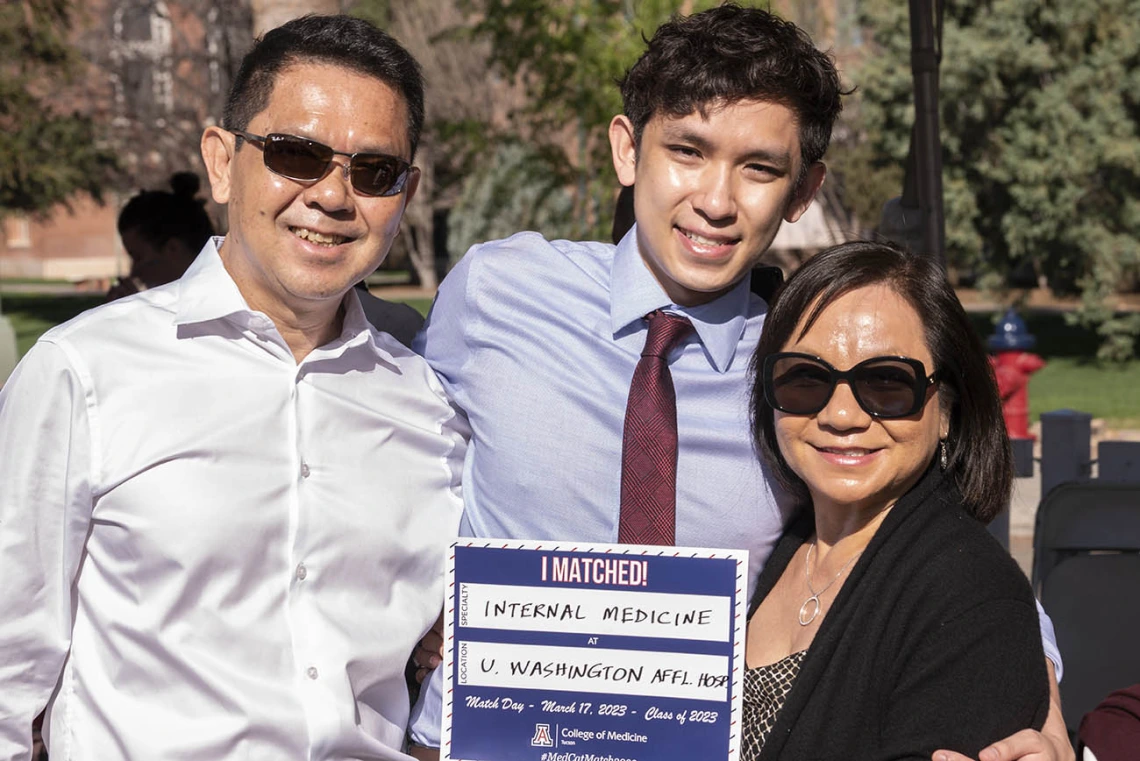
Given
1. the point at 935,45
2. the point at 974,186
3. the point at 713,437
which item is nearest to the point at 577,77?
the point at 935,45

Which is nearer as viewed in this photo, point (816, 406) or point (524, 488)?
point (816, 406)

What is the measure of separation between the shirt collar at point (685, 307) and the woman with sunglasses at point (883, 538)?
0.14m

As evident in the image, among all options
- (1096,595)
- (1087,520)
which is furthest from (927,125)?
(1096,595)

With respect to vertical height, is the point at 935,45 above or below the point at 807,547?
above

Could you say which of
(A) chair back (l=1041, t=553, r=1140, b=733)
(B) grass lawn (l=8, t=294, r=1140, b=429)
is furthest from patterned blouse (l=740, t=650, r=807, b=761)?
(B) grass lawn (l=8, t=294, r=1140, b=429)

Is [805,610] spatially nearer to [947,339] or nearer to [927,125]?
[947,339]

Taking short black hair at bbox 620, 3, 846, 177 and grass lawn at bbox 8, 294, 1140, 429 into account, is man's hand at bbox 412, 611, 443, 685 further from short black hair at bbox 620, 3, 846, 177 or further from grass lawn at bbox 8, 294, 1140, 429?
grass lawn at bbox 8, 294, 1140, 429

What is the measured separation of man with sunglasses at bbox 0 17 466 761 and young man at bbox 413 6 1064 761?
0.28 metres

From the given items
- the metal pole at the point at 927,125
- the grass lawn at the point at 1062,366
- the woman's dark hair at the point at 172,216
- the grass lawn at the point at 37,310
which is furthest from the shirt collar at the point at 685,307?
the grass lawn at the point at 37,310

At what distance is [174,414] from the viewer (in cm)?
259

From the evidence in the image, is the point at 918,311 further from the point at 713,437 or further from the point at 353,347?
the point at 353,347

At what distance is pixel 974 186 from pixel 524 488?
25.8 meters

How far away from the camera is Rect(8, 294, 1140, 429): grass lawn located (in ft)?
60.6

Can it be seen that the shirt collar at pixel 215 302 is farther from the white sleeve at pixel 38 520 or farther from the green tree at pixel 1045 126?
the green tree at pixel 1045 126
